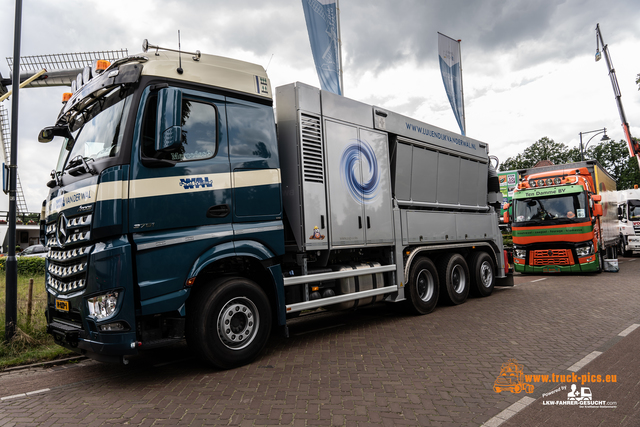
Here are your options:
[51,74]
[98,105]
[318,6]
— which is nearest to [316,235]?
[98,105]

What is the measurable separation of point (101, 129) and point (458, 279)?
742 cm

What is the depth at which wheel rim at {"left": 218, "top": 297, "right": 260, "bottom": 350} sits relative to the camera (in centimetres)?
493

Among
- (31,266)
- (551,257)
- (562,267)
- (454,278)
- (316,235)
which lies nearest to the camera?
(316,235)

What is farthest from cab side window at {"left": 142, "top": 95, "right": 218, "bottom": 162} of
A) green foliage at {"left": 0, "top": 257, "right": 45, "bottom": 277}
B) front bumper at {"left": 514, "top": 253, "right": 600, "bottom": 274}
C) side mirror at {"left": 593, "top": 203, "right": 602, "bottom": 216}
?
green foliage at {"left": 0, "top": 257, "right": 45, "bottom": 277}

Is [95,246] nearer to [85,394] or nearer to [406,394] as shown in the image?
[85,394]

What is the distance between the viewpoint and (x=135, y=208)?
4.39 m

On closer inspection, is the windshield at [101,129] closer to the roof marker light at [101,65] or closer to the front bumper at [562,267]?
the roof marker light at [101,65]

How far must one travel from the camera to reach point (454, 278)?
916 centimetres

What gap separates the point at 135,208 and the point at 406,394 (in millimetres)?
3256

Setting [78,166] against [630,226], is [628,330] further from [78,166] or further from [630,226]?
[630,226]

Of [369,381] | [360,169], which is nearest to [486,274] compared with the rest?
[360,169]

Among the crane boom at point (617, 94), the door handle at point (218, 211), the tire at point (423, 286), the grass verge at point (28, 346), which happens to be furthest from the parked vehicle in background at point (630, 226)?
the grass verge at point (28, 346)

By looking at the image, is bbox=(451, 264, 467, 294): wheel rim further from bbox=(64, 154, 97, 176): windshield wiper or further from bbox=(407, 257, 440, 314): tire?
bbox=(64, 154, 97, 176): windshield wiper

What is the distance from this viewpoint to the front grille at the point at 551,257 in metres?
13.7
